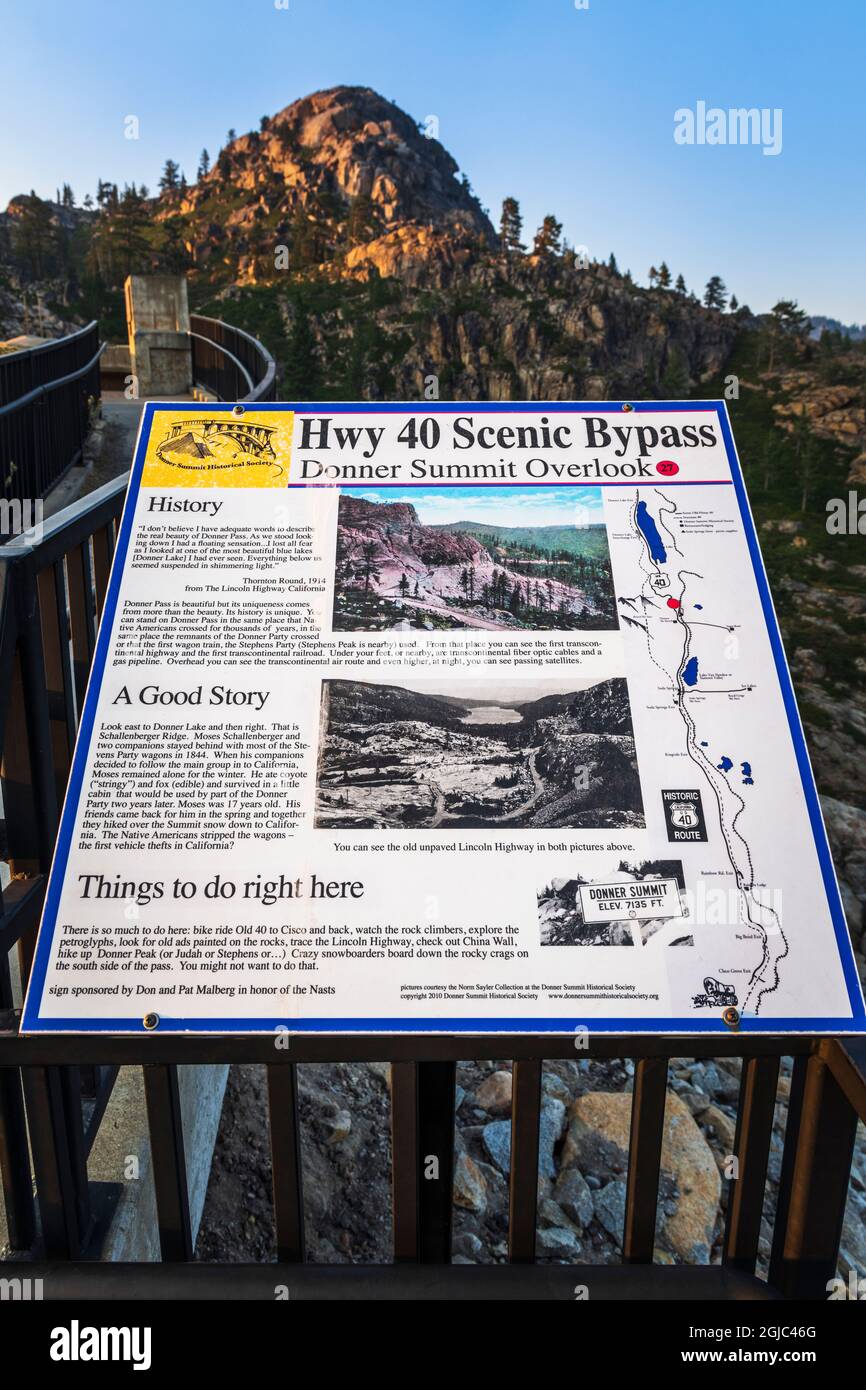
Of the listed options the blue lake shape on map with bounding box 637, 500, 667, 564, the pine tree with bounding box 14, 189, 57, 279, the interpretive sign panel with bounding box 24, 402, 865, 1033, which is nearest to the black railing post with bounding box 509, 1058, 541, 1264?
the interpretive sign panel with bounding box 24, 402, 865, 1033

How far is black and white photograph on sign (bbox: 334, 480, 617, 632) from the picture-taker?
2260 mm

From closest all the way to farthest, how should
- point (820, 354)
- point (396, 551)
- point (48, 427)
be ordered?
point (396, 551) → point (48, 427) → point (820, 354)

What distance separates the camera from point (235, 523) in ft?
7.86

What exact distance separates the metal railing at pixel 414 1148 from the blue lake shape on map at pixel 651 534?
1.28 metres

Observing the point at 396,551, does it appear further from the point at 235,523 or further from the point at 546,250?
the point at 546,250

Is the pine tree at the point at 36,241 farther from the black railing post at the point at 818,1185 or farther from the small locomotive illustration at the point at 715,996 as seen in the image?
the black railing post at the point at 818,1185

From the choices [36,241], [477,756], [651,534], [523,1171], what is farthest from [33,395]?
[36,241]

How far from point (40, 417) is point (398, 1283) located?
22.9ft

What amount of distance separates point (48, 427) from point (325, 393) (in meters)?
60.9

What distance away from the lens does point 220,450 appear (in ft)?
8.31

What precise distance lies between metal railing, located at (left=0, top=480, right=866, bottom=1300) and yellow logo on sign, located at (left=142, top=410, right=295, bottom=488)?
43cm

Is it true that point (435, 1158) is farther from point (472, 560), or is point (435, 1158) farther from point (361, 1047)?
point (472, 560)

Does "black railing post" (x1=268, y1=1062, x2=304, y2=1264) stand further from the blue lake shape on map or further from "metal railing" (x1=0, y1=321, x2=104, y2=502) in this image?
"metal railing" (x1=0, y1=321, x2=104, y2=502)
